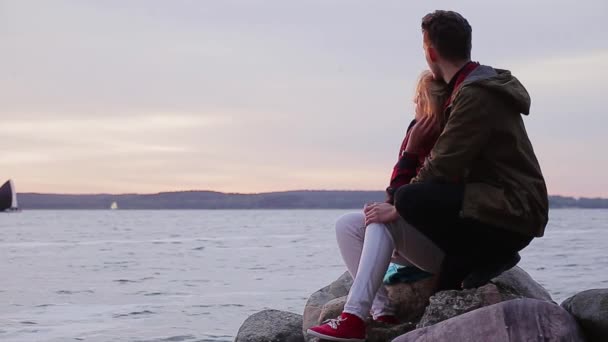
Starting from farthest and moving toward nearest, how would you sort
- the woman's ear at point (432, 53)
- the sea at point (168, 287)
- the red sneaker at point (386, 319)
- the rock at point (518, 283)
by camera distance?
1. the sea at point (168, 287)
2. the rock at point (518, 283)
3. the red sneaker at point (386, 319)
4. the woman's ear at point (432, 53)

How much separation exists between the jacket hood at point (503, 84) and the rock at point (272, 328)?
332cm

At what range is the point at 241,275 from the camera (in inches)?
892

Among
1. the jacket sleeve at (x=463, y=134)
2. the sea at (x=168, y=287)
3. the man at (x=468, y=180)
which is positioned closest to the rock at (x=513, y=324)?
the man at (x=468, y=180)

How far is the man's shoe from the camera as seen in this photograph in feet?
17.9

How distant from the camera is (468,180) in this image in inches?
204

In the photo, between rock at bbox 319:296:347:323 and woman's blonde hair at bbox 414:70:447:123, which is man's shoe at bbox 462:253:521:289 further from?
rock at bbox 319:296:347:323

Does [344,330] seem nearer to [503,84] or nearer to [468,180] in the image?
[468,180]

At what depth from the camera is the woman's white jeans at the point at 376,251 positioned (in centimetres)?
539

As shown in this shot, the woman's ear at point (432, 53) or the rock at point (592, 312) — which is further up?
the woman's ear at point (432, 53)

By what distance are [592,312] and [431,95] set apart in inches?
61.4

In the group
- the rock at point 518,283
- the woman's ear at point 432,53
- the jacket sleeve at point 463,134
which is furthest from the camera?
the rock at point 518,283

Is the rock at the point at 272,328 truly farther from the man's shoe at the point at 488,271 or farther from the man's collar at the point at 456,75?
the man's collar at the point at 456,75

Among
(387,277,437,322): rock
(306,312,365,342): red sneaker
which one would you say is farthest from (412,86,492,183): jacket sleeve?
(387,277,437,322): rock

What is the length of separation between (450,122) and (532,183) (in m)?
0.55
